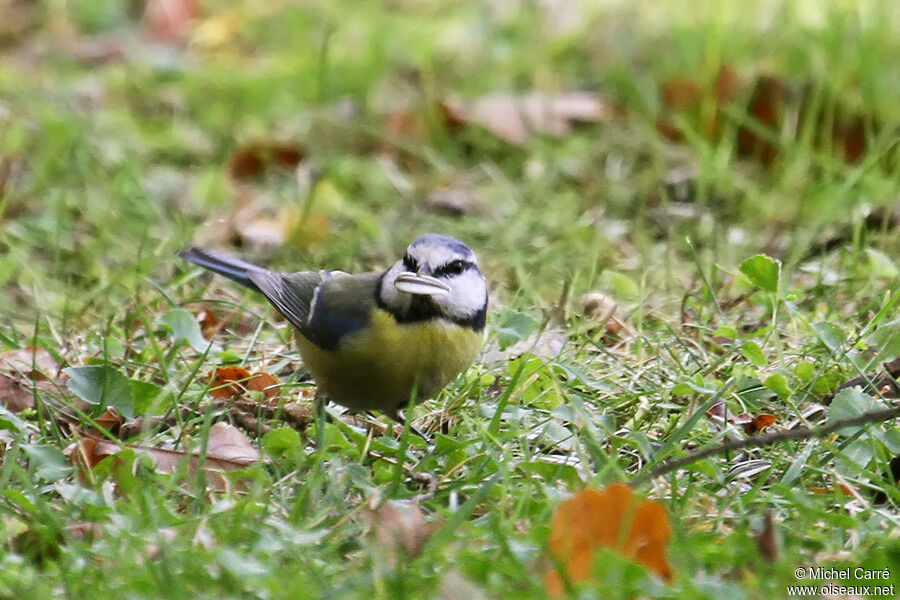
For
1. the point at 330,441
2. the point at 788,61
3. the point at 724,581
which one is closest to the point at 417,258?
the point at 330,441

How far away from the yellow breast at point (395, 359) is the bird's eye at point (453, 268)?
0.38ft

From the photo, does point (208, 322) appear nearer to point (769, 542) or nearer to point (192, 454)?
point (192, 454)

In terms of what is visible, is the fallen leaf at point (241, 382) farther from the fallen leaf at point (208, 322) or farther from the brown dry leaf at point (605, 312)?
the brown dry leaf at point (605, 312)

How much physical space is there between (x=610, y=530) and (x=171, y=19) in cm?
532

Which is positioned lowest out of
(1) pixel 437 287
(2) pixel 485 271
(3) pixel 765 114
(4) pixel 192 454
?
(2) pixel 485 271

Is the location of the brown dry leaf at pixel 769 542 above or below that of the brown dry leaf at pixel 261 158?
above

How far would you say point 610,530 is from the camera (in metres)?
2.08

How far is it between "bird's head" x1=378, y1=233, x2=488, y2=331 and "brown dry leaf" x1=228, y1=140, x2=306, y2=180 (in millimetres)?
2309

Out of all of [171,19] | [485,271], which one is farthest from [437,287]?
[171,19]

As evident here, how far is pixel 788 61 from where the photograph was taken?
505 centimetres

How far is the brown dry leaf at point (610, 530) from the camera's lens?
6.72 ft

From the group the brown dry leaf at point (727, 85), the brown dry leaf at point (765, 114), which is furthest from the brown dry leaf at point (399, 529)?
the brown dry leaf at point (727, 85)

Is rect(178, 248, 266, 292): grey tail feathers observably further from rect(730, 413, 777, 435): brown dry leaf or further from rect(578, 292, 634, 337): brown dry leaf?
rect(730, 413, 777, 435): brown dry leaf

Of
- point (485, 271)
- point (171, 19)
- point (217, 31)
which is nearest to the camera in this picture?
point (485, 271)
